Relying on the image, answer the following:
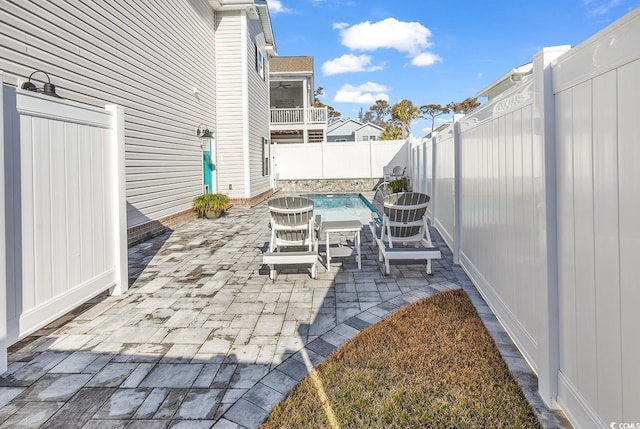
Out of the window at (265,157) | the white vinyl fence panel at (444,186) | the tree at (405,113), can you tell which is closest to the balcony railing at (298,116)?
the window at (265,157)

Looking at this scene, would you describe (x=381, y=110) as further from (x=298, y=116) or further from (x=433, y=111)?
(x=298, y=116)

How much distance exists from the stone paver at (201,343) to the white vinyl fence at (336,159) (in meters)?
13.8

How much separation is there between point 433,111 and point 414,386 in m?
45.6

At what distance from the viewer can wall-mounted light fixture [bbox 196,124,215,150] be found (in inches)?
404

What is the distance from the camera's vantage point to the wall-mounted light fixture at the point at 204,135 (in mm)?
10269

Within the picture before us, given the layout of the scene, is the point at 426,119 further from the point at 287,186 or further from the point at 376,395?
the point at 376,395

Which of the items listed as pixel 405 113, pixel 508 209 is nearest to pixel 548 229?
pixel 508 209

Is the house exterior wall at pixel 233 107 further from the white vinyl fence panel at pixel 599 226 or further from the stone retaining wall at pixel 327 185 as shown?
the white vinyl fence panel at pixel 599 226

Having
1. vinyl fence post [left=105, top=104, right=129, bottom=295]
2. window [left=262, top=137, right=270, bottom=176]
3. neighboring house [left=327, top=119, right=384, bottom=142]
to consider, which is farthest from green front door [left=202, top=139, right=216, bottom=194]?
neighboring house [left=327, top=119, right=384, bottom=142]

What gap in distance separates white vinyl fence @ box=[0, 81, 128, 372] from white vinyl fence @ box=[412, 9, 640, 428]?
3.38 metres

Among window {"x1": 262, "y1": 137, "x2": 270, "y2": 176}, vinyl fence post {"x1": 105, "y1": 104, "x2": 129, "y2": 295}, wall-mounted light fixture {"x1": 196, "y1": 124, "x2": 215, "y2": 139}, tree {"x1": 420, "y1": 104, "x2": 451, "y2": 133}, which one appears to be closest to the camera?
vinyl fence post {"x1": 105, "y1": 104, "x2": 129, "y2": 295}

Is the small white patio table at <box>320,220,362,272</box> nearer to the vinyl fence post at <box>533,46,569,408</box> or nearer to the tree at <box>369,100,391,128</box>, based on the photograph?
the vinyl fence post at <box>533,46,569,408</box>

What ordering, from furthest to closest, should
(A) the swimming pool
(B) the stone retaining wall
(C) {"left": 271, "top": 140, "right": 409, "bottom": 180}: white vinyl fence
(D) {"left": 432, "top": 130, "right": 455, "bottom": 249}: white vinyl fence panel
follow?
(B) the stone retaining wall < (C) {"left": 271, "top": 140, "right": 409, "bottom": 180}: white vinyl fence < (A) the swimming pool < (D) {"left": 432, "top": 130, "right": 455, "bottom": 249}: white vinyl fence panel

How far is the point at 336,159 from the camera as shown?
61.7 feet
